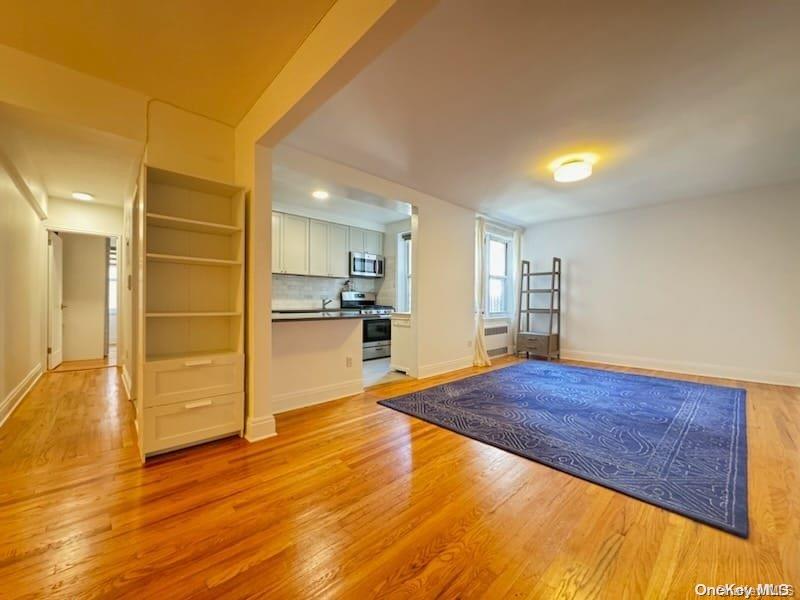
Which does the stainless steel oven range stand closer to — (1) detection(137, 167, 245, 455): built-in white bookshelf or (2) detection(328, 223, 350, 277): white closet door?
(2) detection(328, 223, 350, 277): white closet door

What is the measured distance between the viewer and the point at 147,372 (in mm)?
2148

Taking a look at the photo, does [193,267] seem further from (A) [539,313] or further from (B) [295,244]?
(A) [539,313]

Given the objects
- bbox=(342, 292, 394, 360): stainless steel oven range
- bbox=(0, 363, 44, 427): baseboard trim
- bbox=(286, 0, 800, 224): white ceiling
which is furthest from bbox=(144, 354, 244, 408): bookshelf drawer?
bbox=(342, 292, 394, 360): stainless steel oven range

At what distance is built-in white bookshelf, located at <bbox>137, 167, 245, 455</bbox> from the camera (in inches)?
86.8

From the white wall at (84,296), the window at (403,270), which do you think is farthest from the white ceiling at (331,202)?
the white wall at (84,296)

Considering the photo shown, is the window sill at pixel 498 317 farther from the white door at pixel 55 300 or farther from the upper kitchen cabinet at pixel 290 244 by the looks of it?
the white door at pixel 55 300

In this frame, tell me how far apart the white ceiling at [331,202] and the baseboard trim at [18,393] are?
9.86 feet

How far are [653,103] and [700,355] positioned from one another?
155 inches

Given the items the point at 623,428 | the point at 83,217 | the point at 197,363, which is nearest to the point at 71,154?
the point at 197,363

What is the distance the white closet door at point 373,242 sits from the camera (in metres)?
6.27

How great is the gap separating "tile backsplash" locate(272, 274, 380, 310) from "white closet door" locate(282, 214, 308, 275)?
25cm

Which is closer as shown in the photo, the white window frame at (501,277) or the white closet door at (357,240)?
the white window frame at (501,277)

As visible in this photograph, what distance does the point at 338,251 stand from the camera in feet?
19.1

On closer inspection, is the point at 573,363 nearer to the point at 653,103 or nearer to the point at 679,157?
the point at 679,157
